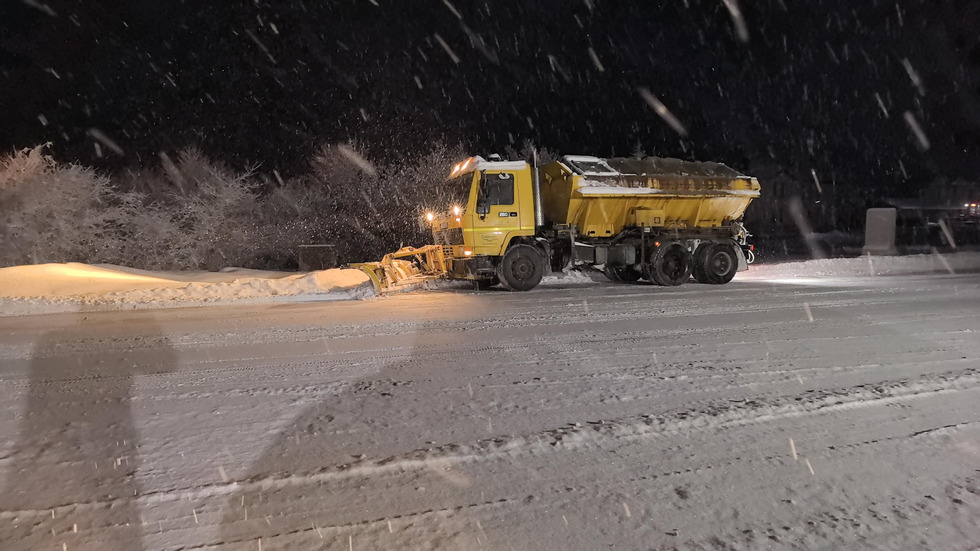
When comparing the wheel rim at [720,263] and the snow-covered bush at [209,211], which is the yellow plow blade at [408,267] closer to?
the snow-covered bush at [209,211]

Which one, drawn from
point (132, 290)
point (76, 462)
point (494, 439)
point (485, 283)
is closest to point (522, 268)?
point (485, 283)

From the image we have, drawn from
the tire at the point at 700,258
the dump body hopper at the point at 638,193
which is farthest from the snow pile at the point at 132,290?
the tire at the point at 700,258

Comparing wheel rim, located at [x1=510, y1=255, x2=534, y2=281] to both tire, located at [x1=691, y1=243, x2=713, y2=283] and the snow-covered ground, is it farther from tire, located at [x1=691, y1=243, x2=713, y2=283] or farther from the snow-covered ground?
tire, located at [x1=691, y1=243, x2=713, y2=283]

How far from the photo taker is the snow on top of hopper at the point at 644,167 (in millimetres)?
15273

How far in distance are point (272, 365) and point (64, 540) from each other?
376 centimetres

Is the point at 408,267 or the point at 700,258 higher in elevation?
the point at 408,267

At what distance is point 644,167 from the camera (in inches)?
623

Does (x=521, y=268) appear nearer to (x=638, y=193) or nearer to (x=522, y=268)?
(x=522, y=268)

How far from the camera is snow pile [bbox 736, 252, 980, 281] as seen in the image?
792 inches

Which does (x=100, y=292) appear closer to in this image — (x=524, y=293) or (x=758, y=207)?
(x=524, y=293)

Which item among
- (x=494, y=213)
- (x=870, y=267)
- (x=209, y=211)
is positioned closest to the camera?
(x=494, y=213)

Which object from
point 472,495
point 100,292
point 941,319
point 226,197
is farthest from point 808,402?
point 226,197

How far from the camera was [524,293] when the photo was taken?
1476 cm

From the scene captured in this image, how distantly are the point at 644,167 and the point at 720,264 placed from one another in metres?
3.52
